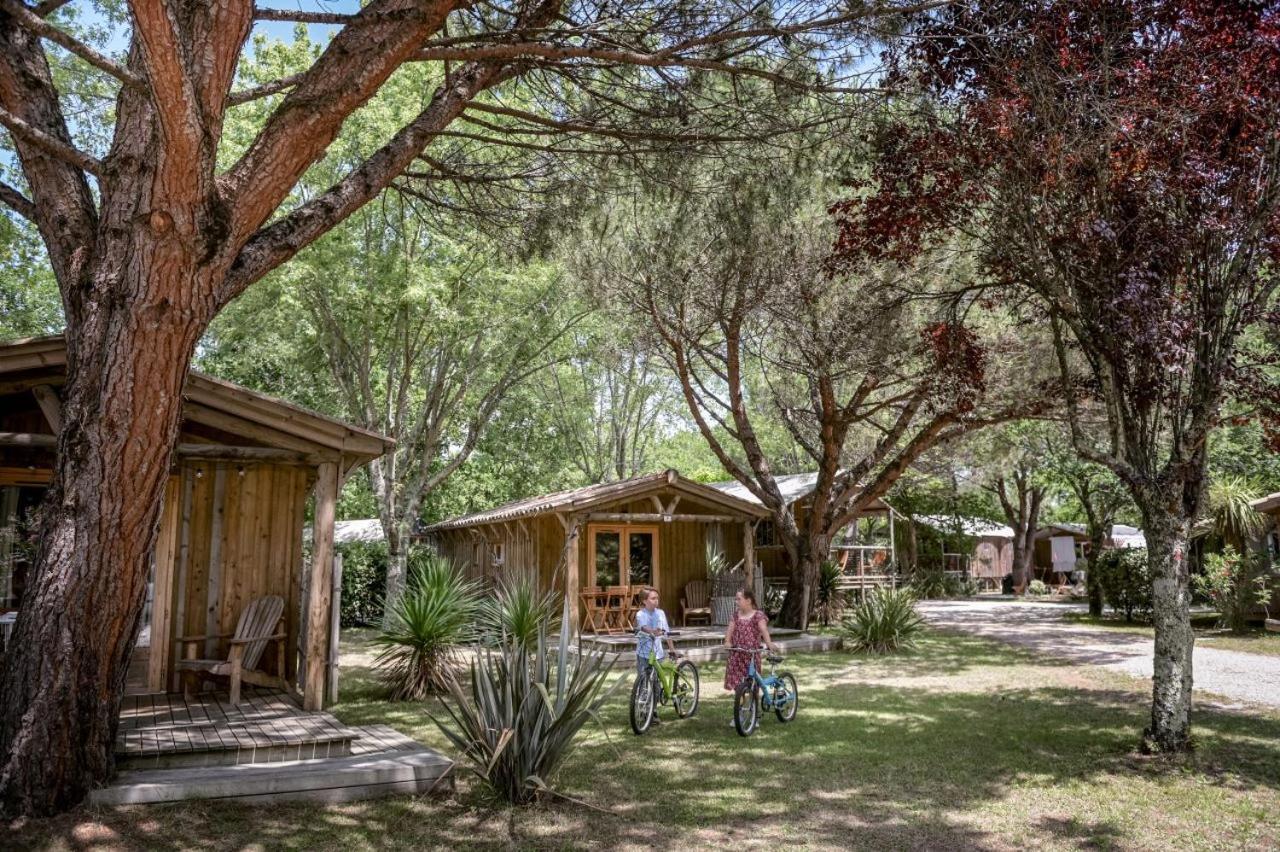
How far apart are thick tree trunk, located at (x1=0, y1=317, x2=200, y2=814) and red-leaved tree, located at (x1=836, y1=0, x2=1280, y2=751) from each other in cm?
549

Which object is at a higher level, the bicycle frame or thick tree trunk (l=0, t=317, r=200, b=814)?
thick tree trunk (l=0, t=317, r=200, b=814)

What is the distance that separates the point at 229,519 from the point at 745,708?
5485mm

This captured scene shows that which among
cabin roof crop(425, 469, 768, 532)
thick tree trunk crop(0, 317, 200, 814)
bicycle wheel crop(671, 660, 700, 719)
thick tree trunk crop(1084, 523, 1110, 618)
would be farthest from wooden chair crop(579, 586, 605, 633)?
thick tree trunk crop(1084, 523, 1110, 618)

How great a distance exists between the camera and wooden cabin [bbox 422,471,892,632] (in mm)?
15172

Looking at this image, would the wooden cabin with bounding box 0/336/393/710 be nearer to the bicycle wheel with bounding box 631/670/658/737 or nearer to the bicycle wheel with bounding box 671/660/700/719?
the bicycle wheel with bounding box 631/670/658/737

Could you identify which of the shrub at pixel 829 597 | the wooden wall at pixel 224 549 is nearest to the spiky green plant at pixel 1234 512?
the shrub at pixel 829 597

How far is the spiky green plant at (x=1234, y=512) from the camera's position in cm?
1681

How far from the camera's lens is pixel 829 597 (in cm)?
1956

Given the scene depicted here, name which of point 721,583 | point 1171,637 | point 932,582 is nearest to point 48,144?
point 1171,637

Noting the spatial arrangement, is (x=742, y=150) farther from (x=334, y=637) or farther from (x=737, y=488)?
(x=737, y=488)

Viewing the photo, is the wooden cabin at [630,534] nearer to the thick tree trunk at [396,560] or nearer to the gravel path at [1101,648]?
the thick tree trunk at [396,560]

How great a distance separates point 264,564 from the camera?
909 centimetres

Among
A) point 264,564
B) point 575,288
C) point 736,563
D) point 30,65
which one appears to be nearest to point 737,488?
point 736,563

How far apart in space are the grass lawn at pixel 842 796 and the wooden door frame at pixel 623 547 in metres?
7.37
